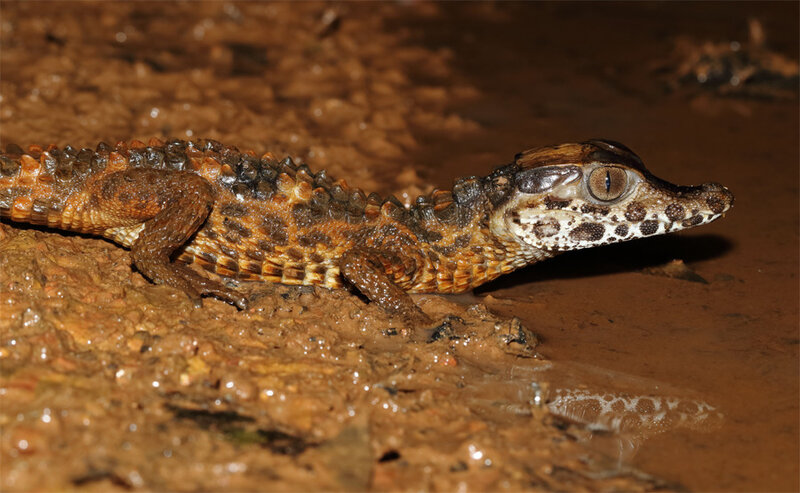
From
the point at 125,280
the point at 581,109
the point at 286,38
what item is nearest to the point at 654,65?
the point at 581,109

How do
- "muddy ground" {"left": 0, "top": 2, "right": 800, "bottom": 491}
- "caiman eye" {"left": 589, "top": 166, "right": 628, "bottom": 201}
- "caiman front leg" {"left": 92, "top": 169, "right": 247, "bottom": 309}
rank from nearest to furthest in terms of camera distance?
"muddy ground" {"left": 0, "top": 2, "right": 800, "bottom": 491} < "caiman front leg" {"left": 92, "top": 169, "right": 247, "bottom": 309} < "caiman eye" {"left": 589, "top": 166, "right": 628, "bottom": 201}

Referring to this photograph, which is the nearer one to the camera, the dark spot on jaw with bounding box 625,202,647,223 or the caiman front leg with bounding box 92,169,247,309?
the caiman front leg with bounding box 92,169,247,309

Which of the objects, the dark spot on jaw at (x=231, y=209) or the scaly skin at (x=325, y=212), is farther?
the dark spot on jaw at (x=231, y=209)

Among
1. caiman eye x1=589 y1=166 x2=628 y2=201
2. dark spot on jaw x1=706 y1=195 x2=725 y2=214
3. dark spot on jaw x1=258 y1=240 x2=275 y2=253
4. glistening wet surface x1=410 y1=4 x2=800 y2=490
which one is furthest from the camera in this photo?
dark spot on jaw x1=706 y1=195 x2=725 y2=214

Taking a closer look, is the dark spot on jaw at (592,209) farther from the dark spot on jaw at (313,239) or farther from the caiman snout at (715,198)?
the dark spot on jaw at (313,239)

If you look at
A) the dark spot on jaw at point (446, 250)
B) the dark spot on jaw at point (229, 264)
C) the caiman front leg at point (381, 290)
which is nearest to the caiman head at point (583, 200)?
the dark spot on jaw at point (446, 250)

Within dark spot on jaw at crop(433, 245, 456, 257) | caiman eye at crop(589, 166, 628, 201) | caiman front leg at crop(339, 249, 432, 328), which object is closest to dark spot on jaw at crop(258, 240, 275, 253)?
caiman front leg at crop(339, 249, 432, 328)

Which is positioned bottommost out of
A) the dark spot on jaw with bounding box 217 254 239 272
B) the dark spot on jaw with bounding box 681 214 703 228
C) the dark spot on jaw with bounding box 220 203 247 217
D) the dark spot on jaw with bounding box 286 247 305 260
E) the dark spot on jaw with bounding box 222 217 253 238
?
the dark spot on jaw with bounding box 217 254 239 272

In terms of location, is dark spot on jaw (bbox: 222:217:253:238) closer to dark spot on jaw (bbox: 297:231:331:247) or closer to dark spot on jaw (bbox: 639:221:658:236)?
dark spot on jaw (bbox: 297:231:331:247)
